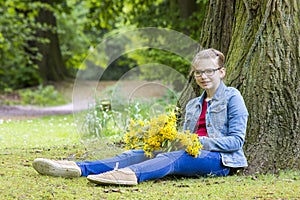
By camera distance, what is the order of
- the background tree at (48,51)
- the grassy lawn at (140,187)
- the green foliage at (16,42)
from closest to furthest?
the grassy lawn at (140,187) < the green foliage at (16,42) < the background tree at (48,51)

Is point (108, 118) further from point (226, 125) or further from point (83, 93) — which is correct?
point (226, 125)

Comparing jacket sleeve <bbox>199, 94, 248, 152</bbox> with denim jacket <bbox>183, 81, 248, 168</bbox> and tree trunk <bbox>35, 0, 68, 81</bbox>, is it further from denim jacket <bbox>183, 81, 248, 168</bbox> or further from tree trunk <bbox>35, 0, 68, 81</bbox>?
tree trunk <bbox>35, 0, 68, 81</bbox>

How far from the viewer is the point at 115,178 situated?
13.8ft

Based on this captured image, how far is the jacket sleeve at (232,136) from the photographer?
4445 millimetres

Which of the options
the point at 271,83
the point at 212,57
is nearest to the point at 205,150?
the point at 212,57

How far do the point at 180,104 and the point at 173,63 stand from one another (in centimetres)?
659

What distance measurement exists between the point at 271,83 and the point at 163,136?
4.02ft

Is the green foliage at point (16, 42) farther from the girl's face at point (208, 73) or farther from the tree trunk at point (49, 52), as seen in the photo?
the girl's face at point (208, 73)

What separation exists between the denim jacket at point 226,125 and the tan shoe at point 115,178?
68 centimetres

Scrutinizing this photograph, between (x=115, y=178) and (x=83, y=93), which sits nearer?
(x=115, y=178)

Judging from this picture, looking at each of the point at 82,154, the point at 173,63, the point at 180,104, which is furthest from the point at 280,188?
the point at 173,63

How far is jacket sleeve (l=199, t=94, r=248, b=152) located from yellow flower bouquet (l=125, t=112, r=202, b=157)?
12cm

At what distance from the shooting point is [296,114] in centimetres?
497

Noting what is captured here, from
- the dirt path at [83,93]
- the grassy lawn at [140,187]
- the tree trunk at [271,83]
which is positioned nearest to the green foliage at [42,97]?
the dirt path at [83,93]
